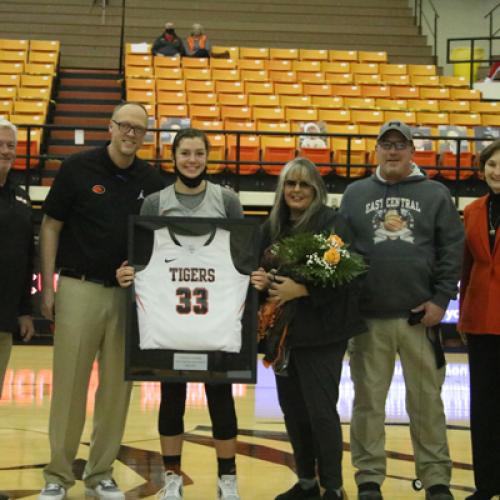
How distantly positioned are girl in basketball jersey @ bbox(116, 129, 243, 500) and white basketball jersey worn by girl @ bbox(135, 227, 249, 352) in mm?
116

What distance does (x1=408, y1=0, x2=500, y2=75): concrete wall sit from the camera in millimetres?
17312

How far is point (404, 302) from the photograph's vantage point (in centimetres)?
425

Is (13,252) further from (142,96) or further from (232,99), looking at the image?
(232,99)

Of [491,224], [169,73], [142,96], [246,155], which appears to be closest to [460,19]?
[169,73]

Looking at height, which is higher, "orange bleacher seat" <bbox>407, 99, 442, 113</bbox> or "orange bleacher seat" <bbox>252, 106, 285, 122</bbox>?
"orange bleacher seat" <bbox>407, 99, 442, 113</bbox>

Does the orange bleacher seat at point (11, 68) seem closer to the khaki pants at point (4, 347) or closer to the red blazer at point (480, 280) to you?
the khaki pants at point (4, 347)

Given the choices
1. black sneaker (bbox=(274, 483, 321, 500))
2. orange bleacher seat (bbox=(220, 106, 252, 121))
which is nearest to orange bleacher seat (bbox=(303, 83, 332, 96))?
orange bleacher seat (bbox=(220, 106, 252, 121))

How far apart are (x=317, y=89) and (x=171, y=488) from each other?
400 inches

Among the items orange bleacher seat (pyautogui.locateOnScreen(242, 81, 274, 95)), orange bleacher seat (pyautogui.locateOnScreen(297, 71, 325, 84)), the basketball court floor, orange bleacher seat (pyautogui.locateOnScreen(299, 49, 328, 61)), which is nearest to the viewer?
the basketball court floor

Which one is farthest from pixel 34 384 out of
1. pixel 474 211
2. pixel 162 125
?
pixel 162 125

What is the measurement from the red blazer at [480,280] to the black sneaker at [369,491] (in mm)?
775

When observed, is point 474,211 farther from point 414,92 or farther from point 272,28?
point 272,28

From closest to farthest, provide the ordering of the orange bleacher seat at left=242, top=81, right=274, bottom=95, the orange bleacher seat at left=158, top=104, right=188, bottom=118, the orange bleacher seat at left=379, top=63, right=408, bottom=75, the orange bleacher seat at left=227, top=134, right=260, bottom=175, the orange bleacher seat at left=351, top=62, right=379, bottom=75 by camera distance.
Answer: the orange bleacher seat at left=227, top=134, right=260, bottom=175, the orange bleacher seat at left=158, top=104, right=188, bottom=118, the orange bleacher seat at left=242, top=81, right=274, bottom=95, the orange bleacher seat at left=351, top=62, right=379, bottom=75, the orange bleacher seat at left=379, top=63, right=408, bottom=75

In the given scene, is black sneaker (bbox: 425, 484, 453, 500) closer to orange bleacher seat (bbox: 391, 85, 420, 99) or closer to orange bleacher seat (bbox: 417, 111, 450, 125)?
orange bleacher seat (bbox: 417, 111, 450, 125)
